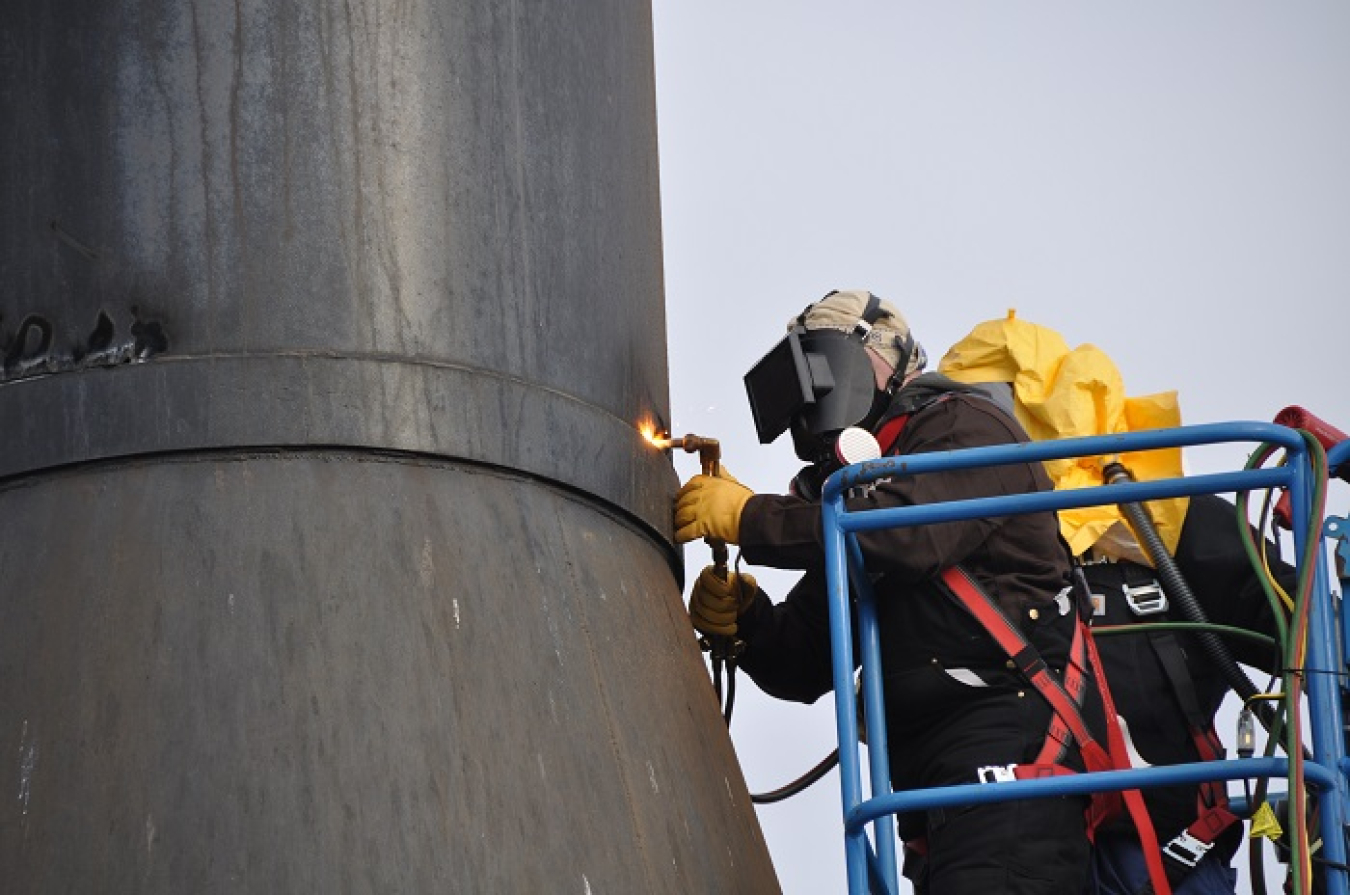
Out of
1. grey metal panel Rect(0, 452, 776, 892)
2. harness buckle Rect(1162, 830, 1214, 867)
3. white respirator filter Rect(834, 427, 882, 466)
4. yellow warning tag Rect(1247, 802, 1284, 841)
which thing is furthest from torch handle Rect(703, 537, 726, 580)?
yellow warning tag Rect(1247, 802, 1284, 841)

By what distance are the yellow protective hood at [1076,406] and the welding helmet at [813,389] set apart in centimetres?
53

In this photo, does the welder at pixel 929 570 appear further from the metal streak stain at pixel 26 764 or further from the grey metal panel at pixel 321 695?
the metal streak stain at pixel 26 764

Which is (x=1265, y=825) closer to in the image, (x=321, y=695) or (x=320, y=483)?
(x=321, y=695)

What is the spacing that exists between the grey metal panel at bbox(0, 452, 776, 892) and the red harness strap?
0.99m

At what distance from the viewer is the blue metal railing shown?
3996mm

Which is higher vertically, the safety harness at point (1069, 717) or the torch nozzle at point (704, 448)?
the torch nozzle at point (704, 448)

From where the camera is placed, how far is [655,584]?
4.69 metres

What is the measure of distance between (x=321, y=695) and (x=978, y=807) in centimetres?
173

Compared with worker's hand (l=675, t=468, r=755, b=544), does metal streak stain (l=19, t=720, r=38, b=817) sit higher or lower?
lower

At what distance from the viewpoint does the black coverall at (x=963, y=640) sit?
4.79 meters

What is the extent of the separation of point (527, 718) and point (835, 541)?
32.0 inches

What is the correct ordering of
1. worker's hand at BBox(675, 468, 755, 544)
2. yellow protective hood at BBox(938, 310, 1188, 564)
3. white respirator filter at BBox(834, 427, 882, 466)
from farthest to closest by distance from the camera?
yellow protective hood at BBox(938, 310, 1188, 564), worker's hand at BBox(675, 468, 755, 544), white respirator filter at BBox(834, 427, 882, 466)

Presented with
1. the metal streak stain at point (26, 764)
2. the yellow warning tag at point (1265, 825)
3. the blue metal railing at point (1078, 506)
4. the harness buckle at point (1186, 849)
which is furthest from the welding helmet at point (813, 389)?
the metal streak stain at point (26, 764)

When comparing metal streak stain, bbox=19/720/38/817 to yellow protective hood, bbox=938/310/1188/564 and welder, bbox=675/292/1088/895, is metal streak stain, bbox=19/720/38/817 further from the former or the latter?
yellow protective hood, bbox=938/310/1188/564
